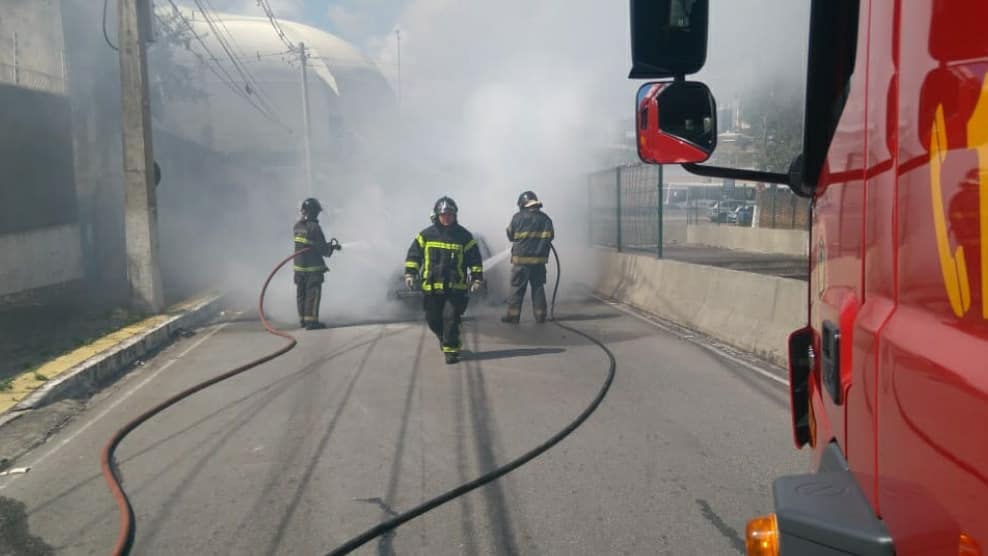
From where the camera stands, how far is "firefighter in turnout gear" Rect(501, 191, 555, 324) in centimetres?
1131

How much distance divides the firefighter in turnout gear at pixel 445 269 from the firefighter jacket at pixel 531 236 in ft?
7.83

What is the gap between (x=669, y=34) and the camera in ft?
7.27

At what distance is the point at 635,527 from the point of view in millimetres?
4023

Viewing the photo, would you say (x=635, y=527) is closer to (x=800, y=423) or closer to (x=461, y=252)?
(x=800, y=423)

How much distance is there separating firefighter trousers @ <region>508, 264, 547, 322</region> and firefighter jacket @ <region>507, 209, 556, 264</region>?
10cm

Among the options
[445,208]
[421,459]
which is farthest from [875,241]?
[445,208]

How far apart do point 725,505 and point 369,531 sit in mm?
1814

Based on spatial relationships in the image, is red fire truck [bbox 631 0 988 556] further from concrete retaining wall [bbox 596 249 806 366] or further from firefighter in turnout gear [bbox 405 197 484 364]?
firefighter in turnout gear [bbox 405 197 484 364]

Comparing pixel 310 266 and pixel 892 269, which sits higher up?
pixel 892 269

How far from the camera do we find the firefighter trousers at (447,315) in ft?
27.6

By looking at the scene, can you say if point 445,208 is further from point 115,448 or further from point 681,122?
point 681,122

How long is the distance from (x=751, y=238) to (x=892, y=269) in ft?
85.3

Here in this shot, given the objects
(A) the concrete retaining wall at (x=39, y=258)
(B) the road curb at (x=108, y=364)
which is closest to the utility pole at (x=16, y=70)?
(A) the concrete retaining wall at (x=39, y=258)

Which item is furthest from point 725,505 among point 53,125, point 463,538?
point 53,125
